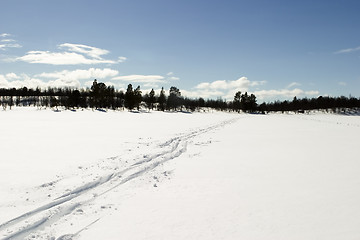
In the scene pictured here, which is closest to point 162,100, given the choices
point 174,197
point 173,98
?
point 173,98

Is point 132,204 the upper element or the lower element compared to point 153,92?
lower

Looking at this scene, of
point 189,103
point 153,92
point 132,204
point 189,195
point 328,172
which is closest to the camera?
point 132,204

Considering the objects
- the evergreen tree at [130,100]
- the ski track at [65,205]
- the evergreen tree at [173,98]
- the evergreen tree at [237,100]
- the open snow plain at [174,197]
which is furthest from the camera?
the evergreen tree at [237,100]

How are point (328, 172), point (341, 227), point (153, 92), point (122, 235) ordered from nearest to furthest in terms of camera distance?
1. point (122, 235)
2. point (341, 227)
3. point (328, 172)
4. point (153, 92)

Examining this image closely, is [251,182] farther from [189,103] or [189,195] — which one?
[189,103]

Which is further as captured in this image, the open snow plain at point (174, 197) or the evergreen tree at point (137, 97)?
the evergreen tree at point (137, 97)

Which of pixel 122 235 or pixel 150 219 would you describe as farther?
pixel 150 219

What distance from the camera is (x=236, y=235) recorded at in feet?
15.0

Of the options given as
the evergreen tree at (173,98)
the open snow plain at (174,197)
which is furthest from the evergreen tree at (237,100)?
the open snow plain at (174,197)

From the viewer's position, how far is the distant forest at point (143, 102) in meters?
92.2

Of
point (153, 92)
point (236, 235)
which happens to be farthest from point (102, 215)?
point (153, 92)

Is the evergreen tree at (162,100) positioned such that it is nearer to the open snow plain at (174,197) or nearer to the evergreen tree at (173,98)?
the evergreen tree at (173,98)

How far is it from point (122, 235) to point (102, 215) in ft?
3.42

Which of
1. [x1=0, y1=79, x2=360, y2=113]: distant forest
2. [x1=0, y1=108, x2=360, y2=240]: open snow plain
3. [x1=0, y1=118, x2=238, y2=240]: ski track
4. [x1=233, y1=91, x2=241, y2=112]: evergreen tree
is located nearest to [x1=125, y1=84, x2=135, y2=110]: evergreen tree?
[x1=0, y1=79, x2=360, y2=113]: distant forest
